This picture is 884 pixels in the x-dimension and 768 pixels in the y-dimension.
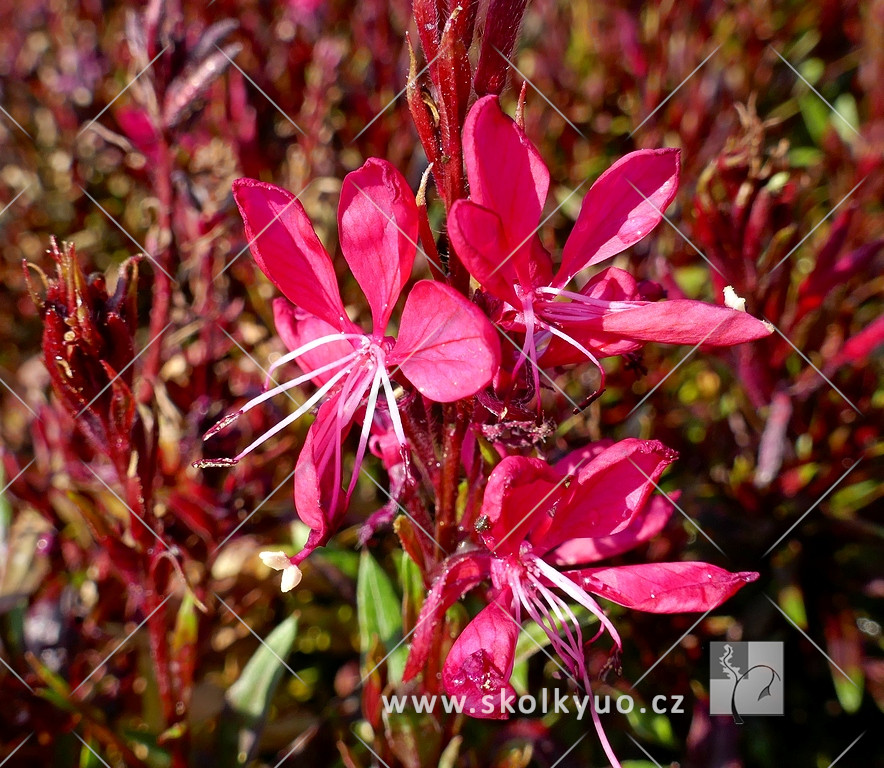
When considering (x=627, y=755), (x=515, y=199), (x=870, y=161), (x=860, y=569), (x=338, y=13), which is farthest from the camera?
(x=338, y=13)

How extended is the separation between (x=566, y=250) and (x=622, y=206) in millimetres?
89

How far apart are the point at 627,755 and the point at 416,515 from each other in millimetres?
800

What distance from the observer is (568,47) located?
3.19 meters

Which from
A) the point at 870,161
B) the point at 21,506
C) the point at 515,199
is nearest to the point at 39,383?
the point at 21,506

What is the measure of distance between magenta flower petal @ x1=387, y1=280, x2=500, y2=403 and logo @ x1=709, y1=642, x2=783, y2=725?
100cm

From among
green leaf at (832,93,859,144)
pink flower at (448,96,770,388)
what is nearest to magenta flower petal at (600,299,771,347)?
pink flower at (448,96,770,388)

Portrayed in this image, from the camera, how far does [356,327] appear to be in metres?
0.97

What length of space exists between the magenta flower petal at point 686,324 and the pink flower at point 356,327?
0.20 metres

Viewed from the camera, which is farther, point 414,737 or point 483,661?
point 414,737

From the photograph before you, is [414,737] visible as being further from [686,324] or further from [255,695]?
[686,324]

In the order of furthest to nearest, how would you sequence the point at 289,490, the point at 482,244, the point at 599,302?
the point at 289,490
the point at 599,302
the point at 482,244

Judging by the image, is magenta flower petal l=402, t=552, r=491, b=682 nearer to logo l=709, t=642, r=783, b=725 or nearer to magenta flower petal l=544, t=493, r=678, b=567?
magenta flower petal l=544, t=493, r=678, b=567

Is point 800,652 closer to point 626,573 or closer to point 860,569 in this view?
point 860,569

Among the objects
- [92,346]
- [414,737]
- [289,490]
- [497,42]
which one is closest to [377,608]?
[414,737]
